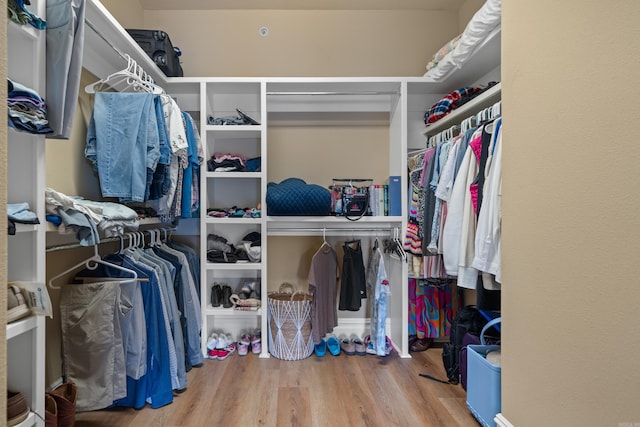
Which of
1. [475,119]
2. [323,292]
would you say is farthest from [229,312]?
[475,119]

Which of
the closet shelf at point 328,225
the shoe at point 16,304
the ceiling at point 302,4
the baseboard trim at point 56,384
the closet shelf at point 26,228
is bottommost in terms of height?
the baseboard trim at point 56,384

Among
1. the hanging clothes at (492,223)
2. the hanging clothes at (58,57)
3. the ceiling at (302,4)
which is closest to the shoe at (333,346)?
the hanging clothes at (492,223)

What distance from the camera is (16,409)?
3.30 feet

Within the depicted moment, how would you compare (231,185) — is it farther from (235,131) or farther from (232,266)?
(232,266)

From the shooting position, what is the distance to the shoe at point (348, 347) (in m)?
2.45

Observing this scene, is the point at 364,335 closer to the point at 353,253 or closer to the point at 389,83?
the point at 353,253

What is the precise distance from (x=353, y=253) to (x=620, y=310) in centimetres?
170

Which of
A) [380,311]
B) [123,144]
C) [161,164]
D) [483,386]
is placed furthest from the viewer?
[380,311]

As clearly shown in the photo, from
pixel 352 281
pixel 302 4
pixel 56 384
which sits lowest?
pixel 56 384

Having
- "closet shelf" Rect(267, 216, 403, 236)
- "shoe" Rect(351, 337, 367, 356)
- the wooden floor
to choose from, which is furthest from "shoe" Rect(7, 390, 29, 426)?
"shoe" Rect(351, 337, 367, 356)

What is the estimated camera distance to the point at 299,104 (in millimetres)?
2748

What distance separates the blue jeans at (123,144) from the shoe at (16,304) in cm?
69

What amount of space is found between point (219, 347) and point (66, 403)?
1137mm

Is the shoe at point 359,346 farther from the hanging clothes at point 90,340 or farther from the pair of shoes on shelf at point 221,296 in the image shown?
the hanging clothes at point 90,340
